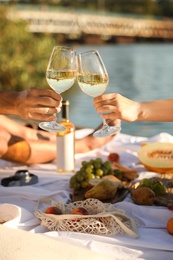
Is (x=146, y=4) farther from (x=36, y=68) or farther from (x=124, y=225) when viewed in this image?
(x=124, y=225)

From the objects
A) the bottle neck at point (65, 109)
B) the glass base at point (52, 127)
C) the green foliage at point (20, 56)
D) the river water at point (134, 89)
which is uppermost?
the glass base at point (52, 127)

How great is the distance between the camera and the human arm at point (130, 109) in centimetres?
226

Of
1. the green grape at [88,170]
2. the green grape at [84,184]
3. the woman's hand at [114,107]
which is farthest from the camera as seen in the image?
the green grape at [88,170]

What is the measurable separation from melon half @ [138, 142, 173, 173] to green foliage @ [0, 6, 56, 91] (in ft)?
22.4

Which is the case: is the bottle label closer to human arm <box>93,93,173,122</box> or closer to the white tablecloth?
the white tablecloth

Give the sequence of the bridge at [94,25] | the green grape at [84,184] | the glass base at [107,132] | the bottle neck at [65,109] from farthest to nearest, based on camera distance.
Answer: the bridge at [94,25]
the bottle neck at [65,109]
the green grape at [84,184]
the glass base at [107,132]

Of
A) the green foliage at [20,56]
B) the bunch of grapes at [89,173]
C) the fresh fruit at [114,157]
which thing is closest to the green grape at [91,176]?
the bunch of grapes at [89,173]

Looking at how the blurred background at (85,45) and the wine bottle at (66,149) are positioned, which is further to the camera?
the blurred background at (85,45)

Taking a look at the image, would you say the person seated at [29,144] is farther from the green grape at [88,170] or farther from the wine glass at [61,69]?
the wine glass at [61,69]

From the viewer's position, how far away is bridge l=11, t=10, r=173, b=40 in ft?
91.4

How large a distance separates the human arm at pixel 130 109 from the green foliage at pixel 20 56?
288 inches

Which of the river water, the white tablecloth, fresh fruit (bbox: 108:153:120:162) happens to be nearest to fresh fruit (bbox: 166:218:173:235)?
the white tablecloth

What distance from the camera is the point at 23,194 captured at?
8.32 feet

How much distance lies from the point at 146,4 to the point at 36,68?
129 ft
